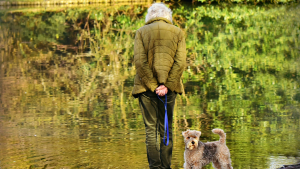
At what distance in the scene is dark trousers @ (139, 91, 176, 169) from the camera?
208 inches

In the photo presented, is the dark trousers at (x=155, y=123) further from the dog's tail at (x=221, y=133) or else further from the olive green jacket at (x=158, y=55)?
the dog's tail at (x=221, y=133)

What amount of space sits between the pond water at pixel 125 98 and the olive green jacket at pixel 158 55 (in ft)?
3.89

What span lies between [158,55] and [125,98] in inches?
202

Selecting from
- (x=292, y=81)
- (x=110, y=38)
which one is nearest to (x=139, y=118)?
(x=292, y=81)

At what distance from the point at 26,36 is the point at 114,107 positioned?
1543 centimetres

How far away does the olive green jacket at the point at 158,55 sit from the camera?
509cm

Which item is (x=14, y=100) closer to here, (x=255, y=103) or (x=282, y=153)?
(x=255, y=103)

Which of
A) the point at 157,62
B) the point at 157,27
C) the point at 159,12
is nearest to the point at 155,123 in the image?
the point at 157,62

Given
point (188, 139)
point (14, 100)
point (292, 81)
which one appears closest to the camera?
point (188, 139)

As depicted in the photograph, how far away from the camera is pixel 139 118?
8.47 m

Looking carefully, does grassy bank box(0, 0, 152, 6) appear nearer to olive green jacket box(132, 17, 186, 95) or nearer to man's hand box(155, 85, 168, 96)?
olive green jacket box(132, 17, 186, 95)

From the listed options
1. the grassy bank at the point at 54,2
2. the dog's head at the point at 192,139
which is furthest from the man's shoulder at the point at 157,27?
the grassy bank at the point at 54,2

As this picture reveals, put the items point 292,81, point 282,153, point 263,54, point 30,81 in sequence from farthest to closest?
point 263,54 < point 30,81 < point 292,81 < point 282,153

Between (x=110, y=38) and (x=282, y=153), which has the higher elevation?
(x=110, y=38)
